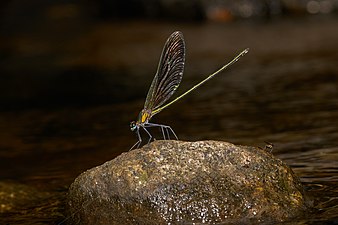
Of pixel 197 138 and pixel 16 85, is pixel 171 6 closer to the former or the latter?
pixel 16 85

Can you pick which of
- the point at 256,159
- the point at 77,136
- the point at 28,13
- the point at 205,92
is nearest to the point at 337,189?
the point at 256,159

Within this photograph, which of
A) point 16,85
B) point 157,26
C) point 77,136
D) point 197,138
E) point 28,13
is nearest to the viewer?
point 197,138

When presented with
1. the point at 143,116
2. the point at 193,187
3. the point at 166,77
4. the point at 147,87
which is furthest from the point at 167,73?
the point at 147,87

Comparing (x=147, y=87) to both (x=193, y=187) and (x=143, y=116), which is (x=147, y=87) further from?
(x=193, y=187)

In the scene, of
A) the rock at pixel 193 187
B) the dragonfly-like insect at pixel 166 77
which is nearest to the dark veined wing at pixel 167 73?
the dragonfly-like insect at pixel 166 77

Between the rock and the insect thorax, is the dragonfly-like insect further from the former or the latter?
the rock

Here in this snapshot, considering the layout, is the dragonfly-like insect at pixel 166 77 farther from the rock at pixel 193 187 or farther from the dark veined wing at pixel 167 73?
the rock at pixel 193 187
